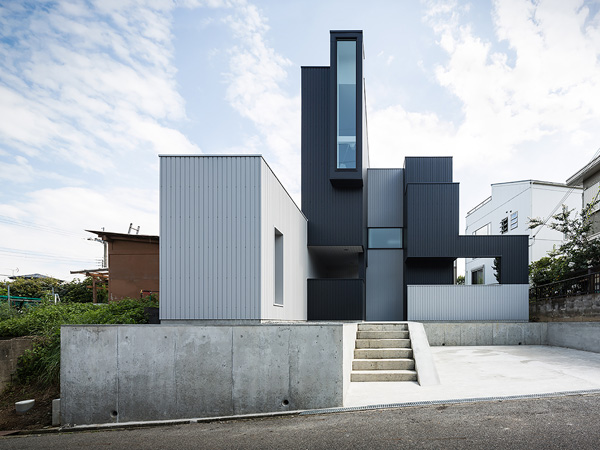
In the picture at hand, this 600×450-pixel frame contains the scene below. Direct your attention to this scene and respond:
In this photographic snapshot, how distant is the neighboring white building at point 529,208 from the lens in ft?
69.1

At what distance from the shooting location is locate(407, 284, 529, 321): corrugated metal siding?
12.6 metres

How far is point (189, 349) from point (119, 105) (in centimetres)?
724

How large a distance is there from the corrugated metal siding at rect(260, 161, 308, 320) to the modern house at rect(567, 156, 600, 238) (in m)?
12.0

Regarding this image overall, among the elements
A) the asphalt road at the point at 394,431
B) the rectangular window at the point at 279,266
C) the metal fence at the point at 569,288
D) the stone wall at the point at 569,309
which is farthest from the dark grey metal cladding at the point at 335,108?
the asphalt road at the point at 394,431

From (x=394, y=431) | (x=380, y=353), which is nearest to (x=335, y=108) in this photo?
(x=380, y=353)

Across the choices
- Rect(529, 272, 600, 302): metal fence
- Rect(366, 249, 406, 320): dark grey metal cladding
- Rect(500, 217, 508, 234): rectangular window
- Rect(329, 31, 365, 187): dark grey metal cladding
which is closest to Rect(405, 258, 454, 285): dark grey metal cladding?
Rect(366, 249, 406, 320): dark grey metal cladding

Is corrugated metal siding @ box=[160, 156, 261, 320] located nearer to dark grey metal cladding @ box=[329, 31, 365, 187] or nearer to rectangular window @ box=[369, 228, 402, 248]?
dark grey metal cladding @ box=[329, 31, 365, 187]

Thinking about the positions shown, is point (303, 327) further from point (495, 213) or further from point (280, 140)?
point (495, 213)

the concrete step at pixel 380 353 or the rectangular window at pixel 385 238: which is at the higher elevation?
the rectangular window at pixel 385 238

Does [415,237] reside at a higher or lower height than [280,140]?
lower

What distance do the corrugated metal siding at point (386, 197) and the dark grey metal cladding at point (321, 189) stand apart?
282 cm

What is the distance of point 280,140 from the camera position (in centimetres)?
1260

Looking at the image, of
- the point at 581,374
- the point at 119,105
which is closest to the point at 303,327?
the point at 581,374

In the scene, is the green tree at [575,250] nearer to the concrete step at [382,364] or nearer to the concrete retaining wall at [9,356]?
Answer: the concrete step at [382,364]
